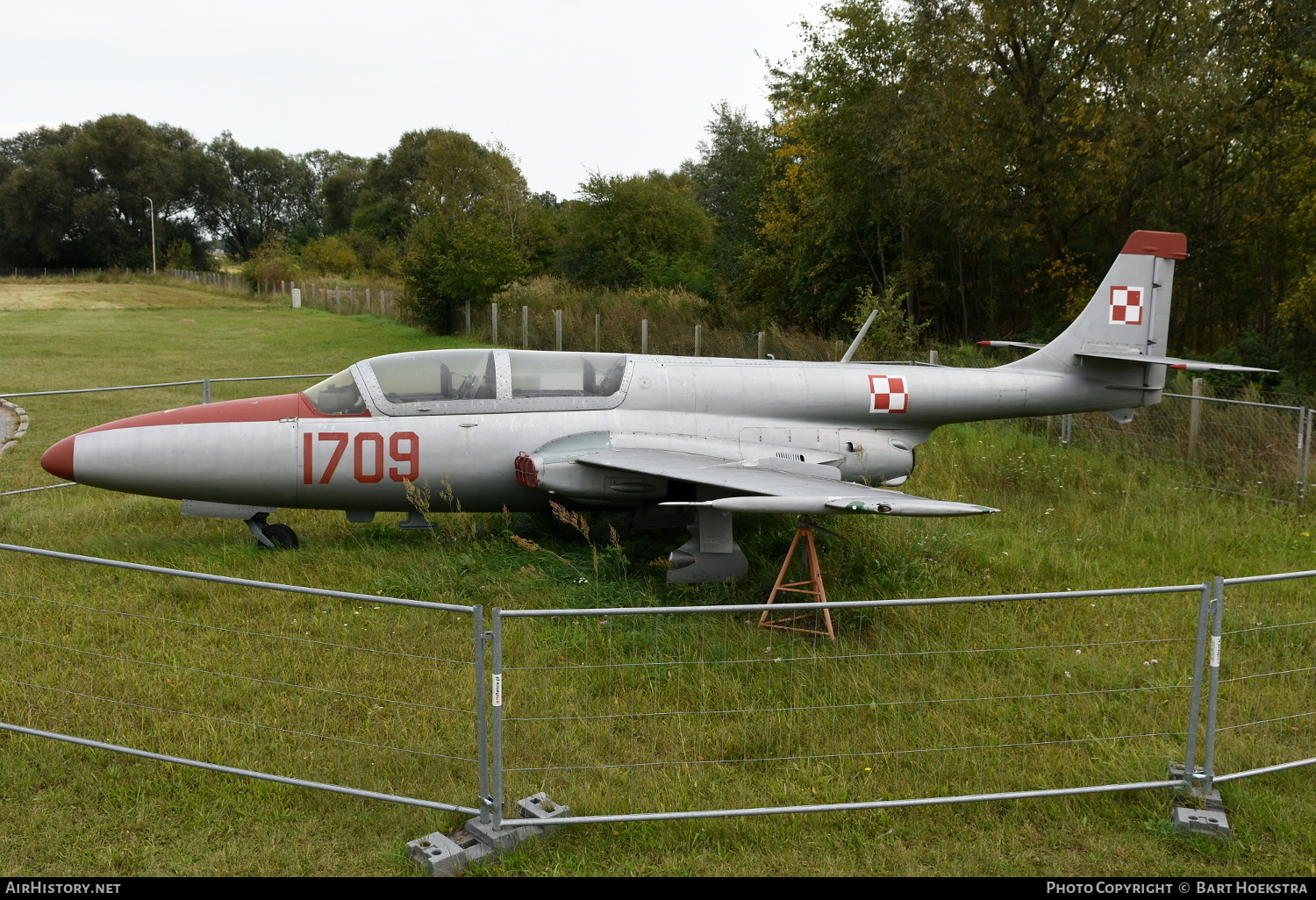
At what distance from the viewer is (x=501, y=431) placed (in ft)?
27.4

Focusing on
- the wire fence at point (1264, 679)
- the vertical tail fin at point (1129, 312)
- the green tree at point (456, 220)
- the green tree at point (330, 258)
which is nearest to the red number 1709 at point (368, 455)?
the wire fence at point (1264, 679)

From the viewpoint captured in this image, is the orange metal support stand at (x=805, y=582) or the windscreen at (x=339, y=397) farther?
the windscreen at (x=339, y=397)

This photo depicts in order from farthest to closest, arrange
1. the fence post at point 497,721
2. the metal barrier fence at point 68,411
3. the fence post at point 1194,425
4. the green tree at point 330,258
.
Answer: the green tree at point 330,258 < the fence post at point 1194,425 < the metal barrier fence at point 68,411 < the fence post at point 497,721

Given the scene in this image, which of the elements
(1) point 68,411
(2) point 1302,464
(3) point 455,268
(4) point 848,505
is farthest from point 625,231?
(4) point 848,505

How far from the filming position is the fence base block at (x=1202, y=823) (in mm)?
4375

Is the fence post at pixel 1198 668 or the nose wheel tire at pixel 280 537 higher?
the fence post at pixel 1198 668

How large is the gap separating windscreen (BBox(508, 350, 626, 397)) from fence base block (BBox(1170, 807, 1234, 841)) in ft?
18.7

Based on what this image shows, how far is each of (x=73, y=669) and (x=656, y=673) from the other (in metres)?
3.73

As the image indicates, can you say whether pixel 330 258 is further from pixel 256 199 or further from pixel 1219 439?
pixel 1219 439

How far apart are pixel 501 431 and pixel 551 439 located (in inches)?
17.9

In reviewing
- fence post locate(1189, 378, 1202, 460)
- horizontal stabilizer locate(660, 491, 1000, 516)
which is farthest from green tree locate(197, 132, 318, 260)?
horizontal stabilizer locate(660, 491, 1000, 516)

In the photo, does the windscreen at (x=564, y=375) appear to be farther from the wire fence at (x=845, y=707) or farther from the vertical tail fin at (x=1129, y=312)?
the vertical tail fin at (x=1129, y=312)
